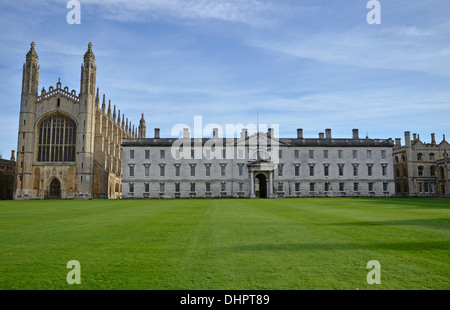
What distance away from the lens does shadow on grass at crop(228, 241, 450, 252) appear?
8883 mm

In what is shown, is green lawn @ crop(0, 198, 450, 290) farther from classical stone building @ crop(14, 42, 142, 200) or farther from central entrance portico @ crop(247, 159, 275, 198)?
classical stone building @ crop(14, 42, 142, 200)

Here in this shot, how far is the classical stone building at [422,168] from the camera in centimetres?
6456

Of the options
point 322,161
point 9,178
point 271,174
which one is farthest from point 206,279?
point 9,178

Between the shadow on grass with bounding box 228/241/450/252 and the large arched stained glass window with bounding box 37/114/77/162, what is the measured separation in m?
57.1

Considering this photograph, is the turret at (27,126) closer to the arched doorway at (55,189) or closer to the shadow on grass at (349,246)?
the arched doorway at (55,189)

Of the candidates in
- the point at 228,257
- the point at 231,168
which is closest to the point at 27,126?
the point at 231,168

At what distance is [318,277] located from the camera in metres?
6.43

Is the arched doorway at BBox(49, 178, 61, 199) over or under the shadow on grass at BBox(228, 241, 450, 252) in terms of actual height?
over

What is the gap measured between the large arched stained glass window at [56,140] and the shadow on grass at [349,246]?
57094mm

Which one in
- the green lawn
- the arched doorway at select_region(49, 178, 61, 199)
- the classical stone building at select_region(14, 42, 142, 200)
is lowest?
the green lawn

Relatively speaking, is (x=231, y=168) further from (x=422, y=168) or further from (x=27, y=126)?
(x=422, y=168)

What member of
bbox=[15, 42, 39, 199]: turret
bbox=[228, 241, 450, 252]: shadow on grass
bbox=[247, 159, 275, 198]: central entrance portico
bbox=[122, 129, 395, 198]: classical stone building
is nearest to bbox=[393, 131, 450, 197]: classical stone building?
bbox=[122, 129, 395, 198]: classical stone building

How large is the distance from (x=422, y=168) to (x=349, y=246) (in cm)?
6745

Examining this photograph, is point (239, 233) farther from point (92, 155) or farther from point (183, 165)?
point (92, 155)
